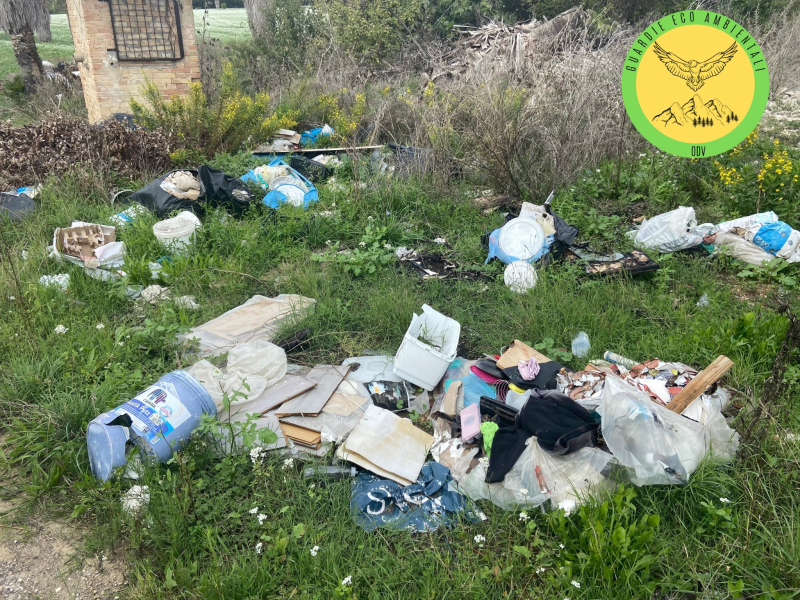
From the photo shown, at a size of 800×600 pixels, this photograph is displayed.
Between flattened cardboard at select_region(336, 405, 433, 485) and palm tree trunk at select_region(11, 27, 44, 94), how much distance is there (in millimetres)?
13575

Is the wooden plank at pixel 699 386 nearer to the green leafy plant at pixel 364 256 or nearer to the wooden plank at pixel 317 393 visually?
the wooden plank at pixel 317 393

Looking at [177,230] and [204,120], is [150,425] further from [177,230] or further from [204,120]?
[204,120]

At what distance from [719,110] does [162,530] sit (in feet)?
14.5

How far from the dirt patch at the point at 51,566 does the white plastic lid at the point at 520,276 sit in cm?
315

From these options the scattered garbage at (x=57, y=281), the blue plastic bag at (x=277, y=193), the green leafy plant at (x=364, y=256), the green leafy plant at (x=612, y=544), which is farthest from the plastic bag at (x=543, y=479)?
the blue plastic bag at (x=277, y=193)

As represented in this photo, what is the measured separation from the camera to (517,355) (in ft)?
11.5

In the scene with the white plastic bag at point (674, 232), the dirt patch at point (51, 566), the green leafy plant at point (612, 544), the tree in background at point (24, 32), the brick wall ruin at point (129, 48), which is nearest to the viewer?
the green leafy plant at point (612, 544)

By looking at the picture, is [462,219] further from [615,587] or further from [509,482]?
[615,587]

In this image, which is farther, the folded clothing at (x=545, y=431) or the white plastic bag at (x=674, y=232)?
the white plastic bag at (x=674, y=232)

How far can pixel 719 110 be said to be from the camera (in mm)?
3979

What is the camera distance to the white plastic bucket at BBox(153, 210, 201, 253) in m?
4.86

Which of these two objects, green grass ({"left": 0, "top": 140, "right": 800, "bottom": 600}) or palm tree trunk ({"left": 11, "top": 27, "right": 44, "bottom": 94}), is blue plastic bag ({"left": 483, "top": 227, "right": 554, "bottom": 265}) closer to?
green grass ({"left": 0, "top": 140, "right": 800, "bottom": 600})

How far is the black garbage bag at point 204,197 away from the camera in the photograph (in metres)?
5.39

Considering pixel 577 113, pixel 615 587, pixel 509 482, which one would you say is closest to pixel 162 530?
pixel 509 482
